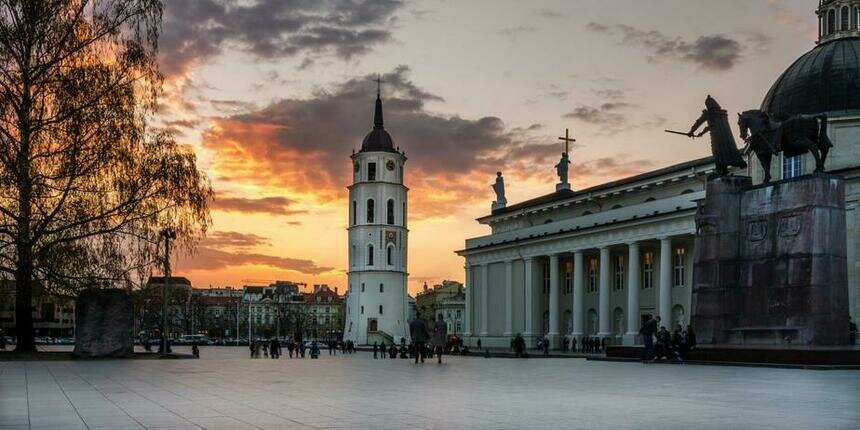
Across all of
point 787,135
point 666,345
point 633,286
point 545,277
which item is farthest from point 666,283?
point 787,135

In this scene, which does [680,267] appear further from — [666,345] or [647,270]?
[666,345]

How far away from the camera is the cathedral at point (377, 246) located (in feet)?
390

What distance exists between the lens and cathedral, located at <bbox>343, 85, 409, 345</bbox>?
4683 inches

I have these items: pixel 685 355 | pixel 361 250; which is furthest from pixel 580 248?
pixel 361 250

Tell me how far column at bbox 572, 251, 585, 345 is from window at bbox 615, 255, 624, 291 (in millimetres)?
2625

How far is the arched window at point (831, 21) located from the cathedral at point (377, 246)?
69.1m

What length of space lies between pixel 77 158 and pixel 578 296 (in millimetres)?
43342

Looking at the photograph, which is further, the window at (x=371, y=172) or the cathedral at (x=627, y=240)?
the window at (x=371, y=172)

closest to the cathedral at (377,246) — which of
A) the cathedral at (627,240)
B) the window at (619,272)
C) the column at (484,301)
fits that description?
the cathedral at (627,240)

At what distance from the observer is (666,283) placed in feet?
196

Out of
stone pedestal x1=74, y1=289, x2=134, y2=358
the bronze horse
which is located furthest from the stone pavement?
stone pedestal x1=74, y1=289, x2=134, y2=358

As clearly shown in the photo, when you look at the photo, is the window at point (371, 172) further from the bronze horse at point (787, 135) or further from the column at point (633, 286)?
the bronze horse at point (787, 135)

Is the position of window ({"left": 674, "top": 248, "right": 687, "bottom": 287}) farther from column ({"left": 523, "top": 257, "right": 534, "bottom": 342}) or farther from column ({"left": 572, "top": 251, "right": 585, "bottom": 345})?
column ({"left": 523, "top": 257, "right": 534, "bottom": 342})

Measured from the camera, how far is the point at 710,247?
92.4 ft
